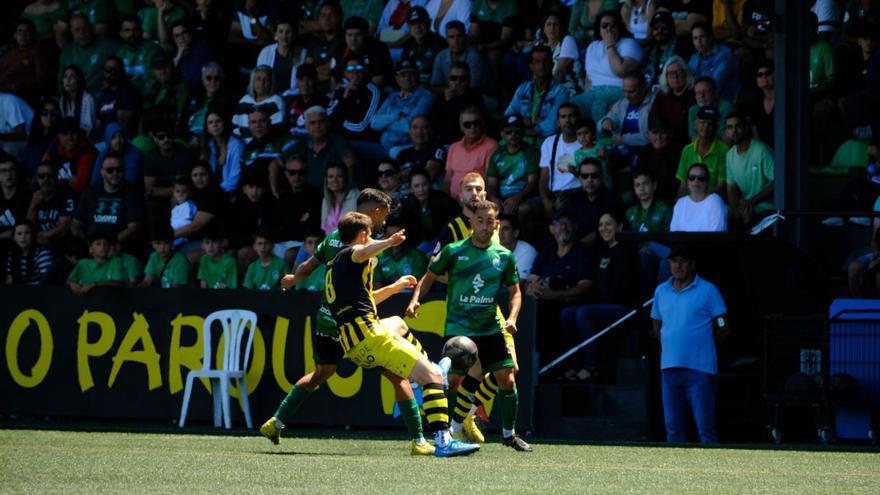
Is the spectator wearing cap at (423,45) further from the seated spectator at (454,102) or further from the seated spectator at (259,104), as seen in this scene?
the seated spectator at (259,104)

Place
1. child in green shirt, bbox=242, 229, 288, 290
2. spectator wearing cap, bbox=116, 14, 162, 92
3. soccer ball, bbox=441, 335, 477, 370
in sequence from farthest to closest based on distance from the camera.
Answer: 1. spectator wearing cap, bbox=116, 14, 162, 92
2. child in green shirt, bbox=242, 229, 288, 290
3. soccer ball, bbox=441, 335, 477, 370

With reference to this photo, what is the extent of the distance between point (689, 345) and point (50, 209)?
9149 millimetres

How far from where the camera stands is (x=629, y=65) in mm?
17188

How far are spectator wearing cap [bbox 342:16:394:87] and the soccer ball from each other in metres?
7.53

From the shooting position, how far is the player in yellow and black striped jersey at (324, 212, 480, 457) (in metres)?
11.0

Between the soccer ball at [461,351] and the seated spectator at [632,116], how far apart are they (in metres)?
5.52

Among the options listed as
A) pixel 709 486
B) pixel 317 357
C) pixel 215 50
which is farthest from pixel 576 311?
pixel 215 50

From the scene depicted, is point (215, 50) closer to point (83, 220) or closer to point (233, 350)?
point (83, 220)

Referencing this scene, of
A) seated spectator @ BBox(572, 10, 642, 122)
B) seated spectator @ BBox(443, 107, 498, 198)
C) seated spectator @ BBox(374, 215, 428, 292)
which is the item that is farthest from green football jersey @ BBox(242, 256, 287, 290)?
seated spectator @ BBox(572, 10, 642, 122)

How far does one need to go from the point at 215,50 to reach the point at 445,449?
10.9 meters

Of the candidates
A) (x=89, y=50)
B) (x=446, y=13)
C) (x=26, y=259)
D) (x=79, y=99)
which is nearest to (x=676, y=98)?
(x=446, y=13)

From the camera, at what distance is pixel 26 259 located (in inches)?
754

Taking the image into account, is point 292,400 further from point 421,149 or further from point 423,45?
point 423,45

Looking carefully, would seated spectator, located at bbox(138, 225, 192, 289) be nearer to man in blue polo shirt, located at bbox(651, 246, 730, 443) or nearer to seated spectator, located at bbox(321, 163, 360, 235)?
Answer: seated spectator, located at bbox(321, 163, 360, 235)
